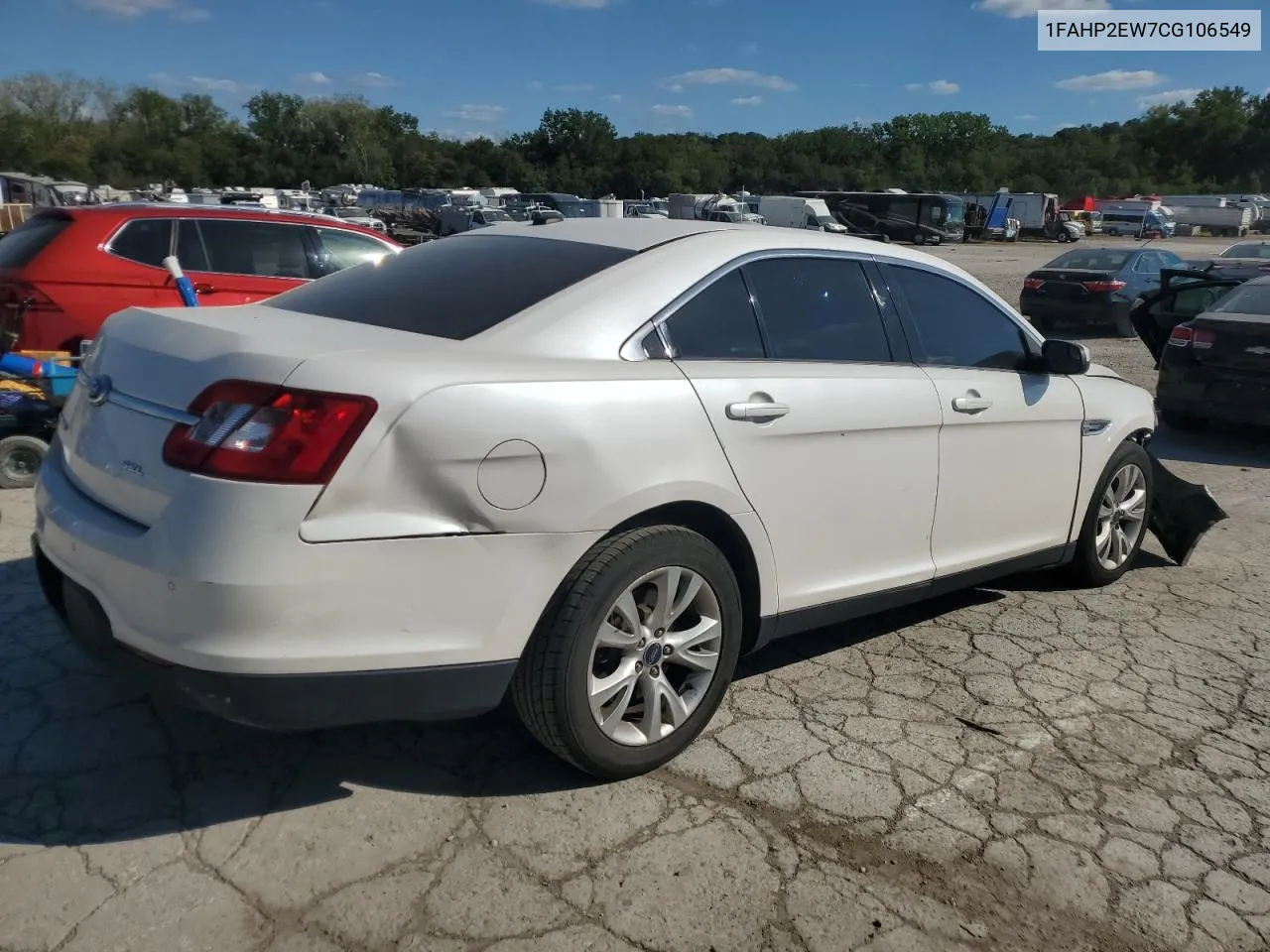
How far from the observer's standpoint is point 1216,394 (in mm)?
8305

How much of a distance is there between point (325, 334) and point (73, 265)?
503 centimetres

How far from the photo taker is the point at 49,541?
9.31 ft

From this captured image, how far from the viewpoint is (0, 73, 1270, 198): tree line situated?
89.5 metres

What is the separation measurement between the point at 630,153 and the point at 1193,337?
10204 centimetres

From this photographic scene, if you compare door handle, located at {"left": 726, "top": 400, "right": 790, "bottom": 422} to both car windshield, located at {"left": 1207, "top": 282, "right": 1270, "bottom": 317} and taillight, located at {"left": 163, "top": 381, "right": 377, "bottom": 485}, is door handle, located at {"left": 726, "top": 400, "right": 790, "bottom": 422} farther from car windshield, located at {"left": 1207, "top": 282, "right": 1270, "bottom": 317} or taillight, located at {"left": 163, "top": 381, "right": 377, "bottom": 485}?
car windshield, located at {"left": 1207, "top": 282, "right": 1270, "bottom": 317}

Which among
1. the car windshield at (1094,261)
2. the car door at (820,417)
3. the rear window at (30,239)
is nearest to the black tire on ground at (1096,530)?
the car door at (820,417)

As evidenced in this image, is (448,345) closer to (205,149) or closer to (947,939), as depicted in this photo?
(947,939)

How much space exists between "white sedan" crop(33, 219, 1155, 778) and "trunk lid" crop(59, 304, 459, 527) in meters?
0.01

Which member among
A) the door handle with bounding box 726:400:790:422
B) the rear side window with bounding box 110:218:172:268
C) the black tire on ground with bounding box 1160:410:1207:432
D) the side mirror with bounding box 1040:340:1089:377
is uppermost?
the rear side window with bounding box 110:218:172:268

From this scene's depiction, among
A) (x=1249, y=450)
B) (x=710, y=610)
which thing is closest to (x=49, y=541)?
(x=710, y=610)

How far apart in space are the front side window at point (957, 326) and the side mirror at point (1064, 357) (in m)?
0.08

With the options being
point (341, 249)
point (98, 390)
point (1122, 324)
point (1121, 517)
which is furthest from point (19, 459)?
point (1122, 324)

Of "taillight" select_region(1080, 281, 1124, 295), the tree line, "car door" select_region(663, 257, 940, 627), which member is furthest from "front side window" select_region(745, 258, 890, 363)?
the tree line

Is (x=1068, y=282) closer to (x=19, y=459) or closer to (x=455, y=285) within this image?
(x=19, y=459)
